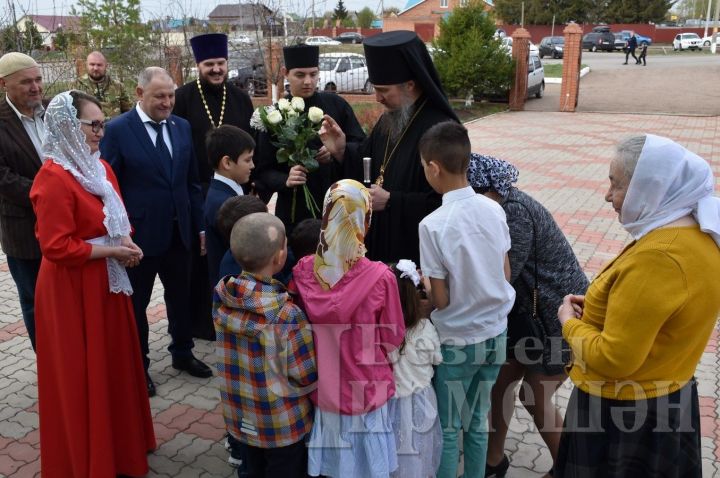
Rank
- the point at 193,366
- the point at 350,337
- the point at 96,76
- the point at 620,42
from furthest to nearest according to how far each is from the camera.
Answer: the point at 620,42
the point at 96,76
the point at 193,366
the point at 350,337

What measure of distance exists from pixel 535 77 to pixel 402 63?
21044 millimetres

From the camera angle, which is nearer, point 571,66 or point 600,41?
point 571,66

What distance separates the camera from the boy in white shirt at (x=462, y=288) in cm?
251

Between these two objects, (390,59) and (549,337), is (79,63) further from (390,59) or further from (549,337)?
(549,337)

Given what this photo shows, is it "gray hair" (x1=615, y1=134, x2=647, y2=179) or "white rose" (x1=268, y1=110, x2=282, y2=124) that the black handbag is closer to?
"gray hair" (x1=615, y1=134, x2=647, y2=179)

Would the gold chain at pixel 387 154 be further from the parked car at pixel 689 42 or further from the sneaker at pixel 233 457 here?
the parked car at pixel 689 42

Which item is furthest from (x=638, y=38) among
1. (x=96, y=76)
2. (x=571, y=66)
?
(x=96, y=76)

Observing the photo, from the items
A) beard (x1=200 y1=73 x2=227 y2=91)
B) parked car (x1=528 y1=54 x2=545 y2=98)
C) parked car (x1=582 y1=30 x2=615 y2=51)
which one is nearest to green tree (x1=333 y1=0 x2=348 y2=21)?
parked car (x1=582 y1=30 x2=615 y2=51)

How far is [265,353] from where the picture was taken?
8.18 feet

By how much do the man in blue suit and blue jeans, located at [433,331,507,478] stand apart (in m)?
2.03

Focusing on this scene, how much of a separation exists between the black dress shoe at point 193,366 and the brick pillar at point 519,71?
18.5 meters

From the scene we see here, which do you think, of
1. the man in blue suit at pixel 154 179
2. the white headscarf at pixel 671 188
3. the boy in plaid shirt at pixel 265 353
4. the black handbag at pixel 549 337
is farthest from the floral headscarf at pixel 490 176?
the man in blue suit at pixel 154 179

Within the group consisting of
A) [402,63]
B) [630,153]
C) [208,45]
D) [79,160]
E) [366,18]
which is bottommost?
[79,160]

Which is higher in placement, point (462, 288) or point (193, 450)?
point (462, 288)
